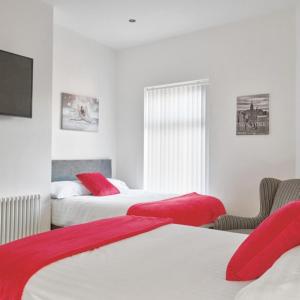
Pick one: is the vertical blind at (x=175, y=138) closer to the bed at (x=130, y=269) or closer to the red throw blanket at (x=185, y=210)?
the red throw blanket at (x=185, y=210)

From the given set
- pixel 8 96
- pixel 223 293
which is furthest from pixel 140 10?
pixel 223 293

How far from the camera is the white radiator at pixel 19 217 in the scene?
3.32 m

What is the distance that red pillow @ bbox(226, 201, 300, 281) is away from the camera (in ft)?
4.42

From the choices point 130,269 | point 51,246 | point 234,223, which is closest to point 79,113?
point 234,223

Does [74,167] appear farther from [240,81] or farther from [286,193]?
[286,193]

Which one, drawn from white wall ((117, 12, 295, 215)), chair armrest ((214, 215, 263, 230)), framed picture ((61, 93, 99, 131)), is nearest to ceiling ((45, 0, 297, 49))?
white wall ((117, 12, 295, 215))

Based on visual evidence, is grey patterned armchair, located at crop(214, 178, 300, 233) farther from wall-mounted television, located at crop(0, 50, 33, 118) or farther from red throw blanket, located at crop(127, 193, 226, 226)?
wall-mounted television, located at crop(0, 50, 33, 118)

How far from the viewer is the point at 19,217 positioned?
348cm

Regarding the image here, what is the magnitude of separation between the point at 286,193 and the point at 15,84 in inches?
111

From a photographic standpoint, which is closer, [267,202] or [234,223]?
[234,223]

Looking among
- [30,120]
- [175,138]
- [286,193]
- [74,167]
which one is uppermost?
[30,120]

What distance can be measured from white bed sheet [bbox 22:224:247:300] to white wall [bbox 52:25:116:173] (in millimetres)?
2827

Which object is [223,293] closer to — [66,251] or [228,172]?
[66,251]

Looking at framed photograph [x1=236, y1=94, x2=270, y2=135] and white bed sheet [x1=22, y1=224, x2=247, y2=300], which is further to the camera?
framed photograph [x1=236, y1=94, x2=270, y2=135]
